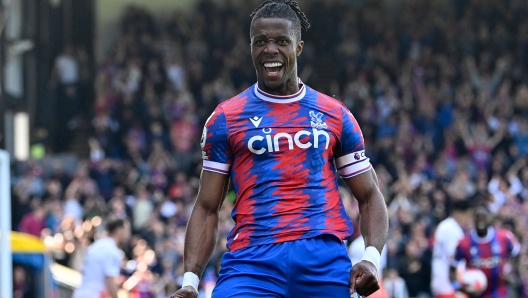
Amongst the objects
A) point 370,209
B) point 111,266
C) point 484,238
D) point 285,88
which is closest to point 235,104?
Result: point 285,88

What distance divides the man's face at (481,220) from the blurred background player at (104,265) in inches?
147

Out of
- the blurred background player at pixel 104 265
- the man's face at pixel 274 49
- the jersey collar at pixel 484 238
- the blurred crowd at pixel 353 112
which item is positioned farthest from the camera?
the blurred crowd at pixel 353 112

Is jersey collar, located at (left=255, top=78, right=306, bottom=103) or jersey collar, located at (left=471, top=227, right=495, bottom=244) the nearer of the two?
jersey collar, located at (left=255, top=78, right=306, bottom=103)

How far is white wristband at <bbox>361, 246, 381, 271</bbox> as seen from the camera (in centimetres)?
517

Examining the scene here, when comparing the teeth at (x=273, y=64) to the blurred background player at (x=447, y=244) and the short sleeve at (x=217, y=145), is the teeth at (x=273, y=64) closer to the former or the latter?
the short sleeve at (x=217, y=145)

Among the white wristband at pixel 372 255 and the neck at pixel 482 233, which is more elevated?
the white wristband at pixel 372 255

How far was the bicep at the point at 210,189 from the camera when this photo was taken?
5441 millimetres

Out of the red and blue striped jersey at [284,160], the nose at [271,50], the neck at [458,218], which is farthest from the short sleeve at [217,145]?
the neck at [458,218]

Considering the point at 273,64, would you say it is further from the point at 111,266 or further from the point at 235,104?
the point at 111,266

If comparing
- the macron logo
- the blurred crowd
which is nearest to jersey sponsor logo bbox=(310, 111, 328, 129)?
the macron logo

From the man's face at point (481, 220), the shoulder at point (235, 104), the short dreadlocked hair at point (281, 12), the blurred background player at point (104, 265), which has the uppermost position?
the short dreadlocked hair at point (281, 12)

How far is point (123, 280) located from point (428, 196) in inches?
254

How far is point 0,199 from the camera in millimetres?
12938

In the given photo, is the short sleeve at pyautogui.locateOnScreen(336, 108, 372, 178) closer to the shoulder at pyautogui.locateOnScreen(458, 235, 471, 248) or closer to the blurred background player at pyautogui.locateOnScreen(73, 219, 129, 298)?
the shoulder at pyautogui.locateOnScreen(458, 235, 471, 248)
